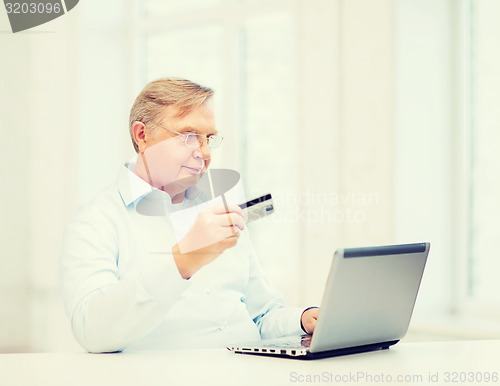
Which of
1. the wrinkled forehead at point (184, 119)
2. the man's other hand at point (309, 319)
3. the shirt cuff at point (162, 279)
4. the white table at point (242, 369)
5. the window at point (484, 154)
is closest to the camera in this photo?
the white table at point (242, 369)

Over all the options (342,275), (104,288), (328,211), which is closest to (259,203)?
(342,275)

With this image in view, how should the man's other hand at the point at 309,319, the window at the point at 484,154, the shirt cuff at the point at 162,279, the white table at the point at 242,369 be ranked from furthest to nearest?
1. the window at the point at 484,154
2. the man's other hand at the point at 309,319
3. the shirt cuff at the point at 162,279
4. the white table at the point at 242,369

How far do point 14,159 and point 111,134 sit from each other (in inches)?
23.1

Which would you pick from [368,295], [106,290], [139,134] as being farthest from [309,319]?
[139,134]

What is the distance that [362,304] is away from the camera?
109 centimetres

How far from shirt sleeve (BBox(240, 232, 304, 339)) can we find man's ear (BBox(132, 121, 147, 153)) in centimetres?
35

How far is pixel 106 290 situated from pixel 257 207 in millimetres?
324

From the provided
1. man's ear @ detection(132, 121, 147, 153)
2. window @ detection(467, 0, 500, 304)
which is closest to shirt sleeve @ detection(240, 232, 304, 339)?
man's ear @ detection(132, 121, 147, 153)

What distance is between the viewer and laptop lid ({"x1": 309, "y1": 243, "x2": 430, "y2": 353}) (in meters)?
1.04

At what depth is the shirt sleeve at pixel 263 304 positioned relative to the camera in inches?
59.0

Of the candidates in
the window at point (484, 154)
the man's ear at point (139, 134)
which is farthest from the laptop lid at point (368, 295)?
the window at point (484, 154)

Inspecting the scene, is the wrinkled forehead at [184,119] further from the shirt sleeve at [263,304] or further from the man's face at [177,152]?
the shirt sleeve at [263,304]

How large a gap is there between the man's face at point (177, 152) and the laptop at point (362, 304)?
0.46 m

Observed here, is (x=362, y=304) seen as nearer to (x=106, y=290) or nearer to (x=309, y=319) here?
(x=309, y=319)
